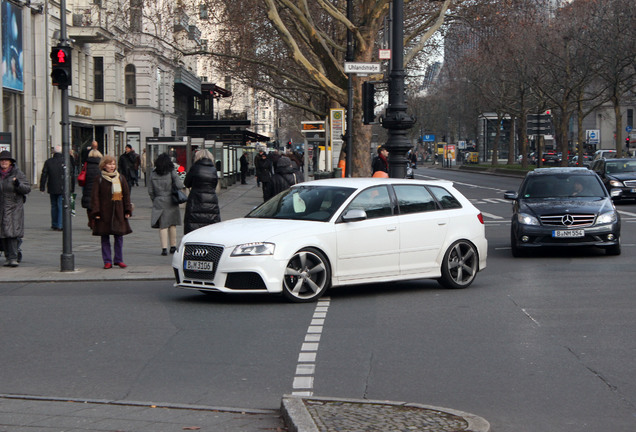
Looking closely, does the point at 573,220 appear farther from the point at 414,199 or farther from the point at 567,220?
the point at 414,199

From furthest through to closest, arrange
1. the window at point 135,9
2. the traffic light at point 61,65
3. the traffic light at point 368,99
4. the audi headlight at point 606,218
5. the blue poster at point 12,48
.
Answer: the blue poster at point 12,48 → the window at point 135,9 → the traffic light at point 368,99 → the audi headlight at point 606,218 → the traffic light at point 61,65

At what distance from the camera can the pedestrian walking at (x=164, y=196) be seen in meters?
17.0

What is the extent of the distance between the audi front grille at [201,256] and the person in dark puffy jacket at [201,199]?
162 inches

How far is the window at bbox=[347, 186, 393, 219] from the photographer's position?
39.8 ft

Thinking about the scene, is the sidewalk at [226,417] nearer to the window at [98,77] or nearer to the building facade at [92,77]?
the building facade at [92,77]

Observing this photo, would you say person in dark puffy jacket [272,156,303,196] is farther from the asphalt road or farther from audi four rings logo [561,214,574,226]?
the asphalt road

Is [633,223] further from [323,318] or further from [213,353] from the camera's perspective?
[213,353]

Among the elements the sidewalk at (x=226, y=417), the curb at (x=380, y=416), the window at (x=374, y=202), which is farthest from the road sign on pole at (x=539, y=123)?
the sidewalk at (x=226, y=417)

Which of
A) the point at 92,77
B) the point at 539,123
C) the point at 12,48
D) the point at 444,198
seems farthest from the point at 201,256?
the point at 539,123

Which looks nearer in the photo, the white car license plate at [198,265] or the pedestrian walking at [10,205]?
the white car license plate at [198,265]

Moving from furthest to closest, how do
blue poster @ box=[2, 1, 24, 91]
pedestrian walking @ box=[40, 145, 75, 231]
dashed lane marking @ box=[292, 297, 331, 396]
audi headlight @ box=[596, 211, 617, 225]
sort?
blue poster @ box=[2, 1, 24, 91] → pedestrian walking @ box=[40, 145, 75, 231] → audi headlight @ box=[596, 211, 617, 225] → dashed lane marking @ box=[292, 297, 331, 396]

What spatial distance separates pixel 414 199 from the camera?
41.7 ft

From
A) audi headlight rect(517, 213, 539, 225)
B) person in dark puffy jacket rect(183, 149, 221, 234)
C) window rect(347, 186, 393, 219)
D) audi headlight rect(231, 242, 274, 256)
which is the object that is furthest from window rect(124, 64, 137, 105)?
audi headlight rect(231, 242, 274, 256)

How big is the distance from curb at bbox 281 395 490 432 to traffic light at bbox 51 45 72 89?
9531 mm
